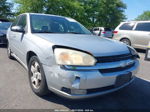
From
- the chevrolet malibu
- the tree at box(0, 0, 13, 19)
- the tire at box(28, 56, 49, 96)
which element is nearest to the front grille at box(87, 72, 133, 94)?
the chevrolet malibu

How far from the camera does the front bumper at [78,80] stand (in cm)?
210

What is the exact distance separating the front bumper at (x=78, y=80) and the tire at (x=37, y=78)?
0.65 feet

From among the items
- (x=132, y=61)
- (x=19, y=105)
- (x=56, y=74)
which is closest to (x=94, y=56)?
(x=56, y=74)

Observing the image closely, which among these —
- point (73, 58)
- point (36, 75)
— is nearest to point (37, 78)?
point (36, 75)

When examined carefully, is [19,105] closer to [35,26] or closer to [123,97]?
[35,26]

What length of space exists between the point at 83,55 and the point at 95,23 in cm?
3679

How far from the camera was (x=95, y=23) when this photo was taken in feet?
124

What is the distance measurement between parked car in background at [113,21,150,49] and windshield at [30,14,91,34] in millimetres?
5013

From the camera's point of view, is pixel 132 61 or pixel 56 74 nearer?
pixel 56 74

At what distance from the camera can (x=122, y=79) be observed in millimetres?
2461

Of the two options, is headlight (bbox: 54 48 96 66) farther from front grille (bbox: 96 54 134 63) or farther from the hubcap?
the hubcap

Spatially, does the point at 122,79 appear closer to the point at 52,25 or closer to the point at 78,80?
the point at 78,80

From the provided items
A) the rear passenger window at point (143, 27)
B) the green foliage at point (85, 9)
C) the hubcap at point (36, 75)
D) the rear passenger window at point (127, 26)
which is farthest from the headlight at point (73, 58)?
the green foliage at point (85, 9)

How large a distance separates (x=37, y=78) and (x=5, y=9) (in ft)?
115
